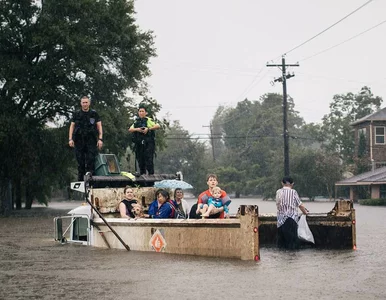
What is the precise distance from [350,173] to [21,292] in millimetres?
68958

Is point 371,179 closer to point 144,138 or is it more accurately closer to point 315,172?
point 315,172

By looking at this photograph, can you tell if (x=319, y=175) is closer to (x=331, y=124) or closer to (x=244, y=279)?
(x=331, y=124)

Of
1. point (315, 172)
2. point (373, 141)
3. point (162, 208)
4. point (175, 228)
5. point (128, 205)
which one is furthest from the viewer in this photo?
point (315, 172)

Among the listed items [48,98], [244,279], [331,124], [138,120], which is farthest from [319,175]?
[244,279]

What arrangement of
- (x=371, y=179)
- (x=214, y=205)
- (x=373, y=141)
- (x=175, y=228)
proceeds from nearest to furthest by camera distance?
(x=175, y=228) → (x=214, y=205) → (x=371, y=179) → (x=373, y=141)

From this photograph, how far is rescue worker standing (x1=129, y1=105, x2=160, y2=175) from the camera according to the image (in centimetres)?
1888

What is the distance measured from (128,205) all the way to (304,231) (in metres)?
3.87

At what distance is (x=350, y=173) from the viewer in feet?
252

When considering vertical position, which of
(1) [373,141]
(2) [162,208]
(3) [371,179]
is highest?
(1) [373,141]

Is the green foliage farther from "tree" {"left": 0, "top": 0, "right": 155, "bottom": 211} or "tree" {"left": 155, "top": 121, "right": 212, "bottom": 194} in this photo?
"tree" {"left": 0, "top": 0, "right": 155, "bottom": 211}

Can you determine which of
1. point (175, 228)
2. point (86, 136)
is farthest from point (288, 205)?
point (86, 136)

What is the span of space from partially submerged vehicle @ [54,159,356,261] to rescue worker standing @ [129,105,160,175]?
1.92ft

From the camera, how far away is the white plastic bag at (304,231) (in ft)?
54.3

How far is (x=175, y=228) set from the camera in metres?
14.8
